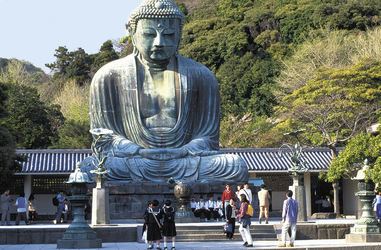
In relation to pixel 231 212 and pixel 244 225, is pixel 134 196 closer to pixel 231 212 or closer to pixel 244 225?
pixel 231 212

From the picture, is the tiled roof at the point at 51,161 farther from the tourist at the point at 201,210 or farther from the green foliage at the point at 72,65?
the green foliage at the point at 72,65

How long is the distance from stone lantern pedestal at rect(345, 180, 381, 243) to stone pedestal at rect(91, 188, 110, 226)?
4.99m

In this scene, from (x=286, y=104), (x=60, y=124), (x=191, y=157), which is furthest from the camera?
(x=60, y=124)

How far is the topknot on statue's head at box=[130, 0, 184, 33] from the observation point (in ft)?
64.4

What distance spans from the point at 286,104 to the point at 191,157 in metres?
13.8

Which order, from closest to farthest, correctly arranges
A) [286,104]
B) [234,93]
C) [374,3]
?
[286,104], [234,93], [374,3]

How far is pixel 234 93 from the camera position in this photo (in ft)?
154

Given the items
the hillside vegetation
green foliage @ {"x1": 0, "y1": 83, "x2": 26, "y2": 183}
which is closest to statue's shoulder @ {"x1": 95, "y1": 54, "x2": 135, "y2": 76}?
green foliage @ {"x1": 0, "y1": 83, "x2": 26, "y2": 183}

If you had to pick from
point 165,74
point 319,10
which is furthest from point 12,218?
point 319,10

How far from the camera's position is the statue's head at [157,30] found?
770 inches

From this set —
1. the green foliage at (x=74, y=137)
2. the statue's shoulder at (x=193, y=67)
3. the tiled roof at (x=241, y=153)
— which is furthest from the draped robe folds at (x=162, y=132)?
the green foliage at (x=74, y=137)

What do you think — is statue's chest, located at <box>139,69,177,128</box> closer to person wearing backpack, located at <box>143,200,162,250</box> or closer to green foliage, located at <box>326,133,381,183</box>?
person wearing backpack, located at <box>143,200,162,250</box>

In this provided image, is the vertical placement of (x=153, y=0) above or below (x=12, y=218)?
above

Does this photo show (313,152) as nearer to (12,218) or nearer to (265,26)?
(12,218)
